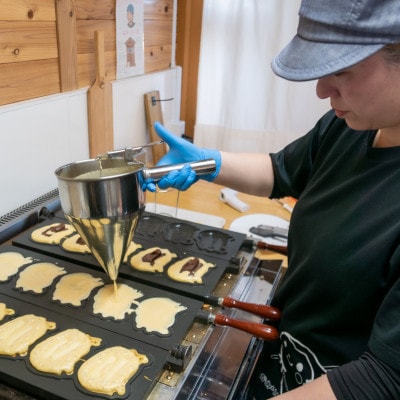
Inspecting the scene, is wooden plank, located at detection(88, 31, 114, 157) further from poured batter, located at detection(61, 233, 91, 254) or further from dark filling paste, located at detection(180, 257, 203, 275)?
dark filling paste, located at detection(180, 257, 203, 275)

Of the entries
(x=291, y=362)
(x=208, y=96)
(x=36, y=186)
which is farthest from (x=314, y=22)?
(x=208, y=96)

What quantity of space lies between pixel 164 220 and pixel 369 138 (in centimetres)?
64

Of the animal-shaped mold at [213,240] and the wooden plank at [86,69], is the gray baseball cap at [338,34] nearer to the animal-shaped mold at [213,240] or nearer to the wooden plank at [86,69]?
the animal-shaped mold at [213,240]

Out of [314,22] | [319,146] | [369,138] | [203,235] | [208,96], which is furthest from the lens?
[208,96]

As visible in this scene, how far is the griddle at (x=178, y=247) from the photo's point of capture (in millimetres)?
936

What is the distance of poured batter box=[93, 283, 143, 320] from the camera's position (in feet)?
2.74

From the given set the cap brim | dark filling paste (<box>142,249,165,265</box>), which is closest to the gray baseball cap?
the cap brim

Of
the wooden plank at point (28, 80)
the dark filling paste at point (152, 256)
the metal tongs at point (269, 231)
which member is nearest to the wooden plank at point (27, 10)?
the wooden plank at point (28, 80)

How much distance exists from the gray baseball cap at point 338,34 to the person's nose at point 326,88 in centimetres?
7

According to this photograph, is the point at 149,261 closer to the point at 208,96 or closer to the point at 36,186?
the point at 36,186

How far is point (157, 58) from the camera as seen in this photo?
1831 millimetres

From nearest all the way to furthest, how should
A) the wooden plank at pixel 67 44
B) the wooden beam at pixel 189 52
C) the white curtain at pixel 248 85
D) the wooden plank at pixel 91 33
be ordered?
1. the wooden plank at pixel 67 44
2. the wooden plank at pixel 91 33
3. the white curtain at pixel 248 85
4. the wooden beam at pixel 189 52

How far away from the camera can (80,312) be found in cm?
83

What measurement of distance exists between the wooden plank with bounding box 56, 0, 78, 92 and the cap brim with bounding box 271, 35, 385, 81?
840mm
